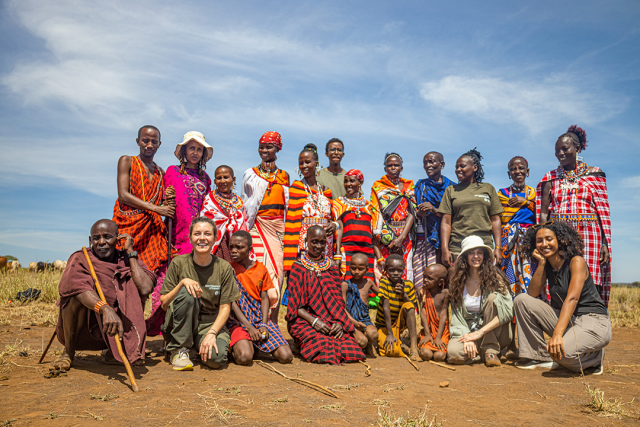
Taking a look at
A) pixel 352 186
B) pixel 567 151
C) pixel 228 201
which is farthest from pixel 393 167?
pixel 228 201

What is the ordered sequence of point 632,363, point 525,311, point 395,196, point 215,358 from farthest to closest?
point 395,196 < point 632,363 < point 525,311 < point 215,358

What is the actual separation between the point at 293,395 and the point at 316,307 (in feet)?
5.78

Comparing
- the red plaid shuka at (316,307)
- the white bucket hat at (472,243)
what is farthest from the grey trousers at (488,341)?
the red plaid shuka at (316,307)

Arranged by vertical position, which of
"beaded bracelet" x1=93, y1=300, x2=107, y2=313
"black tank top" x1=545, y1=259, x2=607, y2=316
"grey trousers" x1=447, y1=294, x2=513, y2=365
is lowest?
"grey trousers" x1=447, y1=294, x2=513, y2=365

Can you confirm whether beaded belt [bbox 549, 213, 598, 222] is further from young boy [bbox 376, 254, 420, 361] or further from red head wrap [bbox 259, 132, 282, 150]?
red head wrap [bbox 259, 132, 282, 150]

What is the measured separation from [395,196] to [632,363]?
3.51 m

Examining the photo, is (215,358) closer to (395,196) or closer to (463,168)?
(395,196)

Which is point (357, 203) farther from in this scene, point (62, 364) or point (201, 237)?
point (62, 364)

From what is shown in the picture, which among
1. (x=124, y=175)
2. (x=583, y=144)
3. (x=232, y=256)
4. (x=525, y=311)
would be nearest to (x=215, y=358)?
(x=232, y=256)

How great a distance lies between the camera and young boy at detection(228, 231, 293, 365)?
4863mm

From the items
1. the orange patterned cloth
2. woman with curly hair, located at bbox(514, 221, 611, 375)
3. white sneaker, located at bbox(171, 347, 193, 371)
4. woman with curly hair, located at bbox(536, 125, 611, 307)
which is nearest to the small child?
the orange patterned cloth

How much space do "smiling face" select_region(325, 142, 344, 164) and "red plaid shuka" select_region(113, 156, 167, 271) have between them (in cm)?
279

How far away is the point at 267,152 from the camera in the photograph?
6199 mm

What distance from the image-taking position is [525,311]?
199 inches
